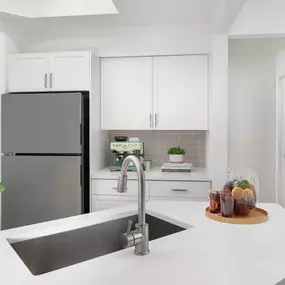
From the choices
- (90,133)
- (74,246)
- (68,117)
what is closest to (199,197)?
(90,133)

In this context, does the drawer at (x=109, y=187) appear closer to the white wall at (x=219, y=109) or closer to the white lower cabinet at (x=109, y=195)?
the white lower cabinet at (x=109, y=195)

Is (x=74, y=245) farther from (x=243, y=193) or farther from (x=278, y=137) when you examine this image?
(x=278, y=137)

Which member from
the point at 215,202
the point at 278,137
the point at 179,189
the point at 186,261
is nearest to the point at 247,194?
the point at 215,202

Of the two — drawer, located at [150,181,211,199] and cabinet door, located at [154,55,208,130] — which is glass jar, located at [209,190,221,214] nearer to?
drawer, located at [150,181,211,199]

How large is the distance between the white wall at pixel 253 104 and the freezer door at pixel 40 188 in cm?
208

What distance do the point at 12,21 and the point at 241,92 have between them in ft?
9.00

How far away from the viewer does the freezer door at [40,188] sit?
2.81 meters

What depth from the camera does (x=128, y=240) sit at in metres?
1.11

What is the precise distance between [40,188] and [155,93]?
1488mm

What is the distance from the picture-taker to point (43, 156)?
9.30ft

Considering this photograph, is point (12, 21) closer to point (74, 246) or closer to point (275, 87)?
point (74, 246)

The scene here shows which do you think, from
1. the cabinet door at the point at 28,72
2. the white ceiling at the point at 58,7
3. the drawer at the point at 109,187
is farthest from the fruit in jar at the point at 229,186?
the cabinet door at the point at 28,72

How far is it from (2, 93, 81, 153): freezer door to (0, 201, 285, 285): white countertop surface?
139 cm

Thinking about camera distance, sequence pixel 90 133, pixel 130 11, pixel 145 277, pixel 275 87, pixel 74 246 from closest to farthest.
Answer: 1. pixel 145 277
2. pixel 74 246
3. pixel 130 11
4. pixel 90 133
5. pixel 275 87
